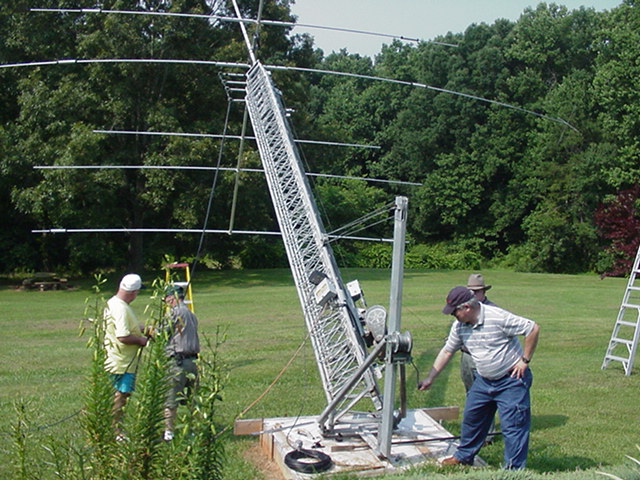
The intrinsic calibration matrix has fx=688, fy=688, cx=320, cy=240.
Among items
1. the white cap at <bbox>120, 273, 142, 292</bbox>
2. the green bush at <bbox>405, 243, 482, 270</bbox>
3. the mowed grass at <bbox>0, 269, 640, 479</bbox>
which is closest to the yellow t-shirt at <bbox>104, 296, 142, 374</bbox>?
the white cap at <bbox>120, 273, 142, 292</bbox>

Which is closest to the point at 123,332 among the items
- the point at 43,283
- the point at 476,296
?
the point at 476,296

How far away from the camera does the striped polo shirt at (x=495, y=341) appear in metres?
5.81

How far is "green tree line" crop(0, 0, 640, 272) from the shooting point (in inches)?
997

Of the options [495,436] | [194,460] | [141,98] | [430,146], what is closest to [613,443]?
[495,436]

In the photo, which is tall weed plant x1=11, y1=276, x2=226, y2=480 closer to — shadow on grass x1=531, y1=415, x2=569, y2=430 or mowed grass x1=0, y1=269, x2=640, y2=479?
mowed grass x1=0, y1=269, x2=640, y2=479

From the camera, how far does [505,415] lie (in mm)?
5758

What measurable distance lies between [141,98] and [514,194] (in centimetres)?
2618

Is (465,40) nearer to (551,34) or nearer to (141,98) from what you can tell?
(551,34)

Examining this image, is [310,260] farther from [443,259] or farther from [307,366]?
[443,259]

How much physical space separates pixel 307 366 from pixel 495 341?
6006mm

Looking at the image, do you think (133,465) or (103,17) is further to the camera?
(103,17)

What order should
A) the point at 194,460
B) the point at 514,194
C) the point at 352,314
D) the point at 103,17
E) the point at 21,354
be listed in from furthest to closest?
the point at 514,194
the point at 103,17
the point at 21,354
the point at 352,314
the point at 194,460

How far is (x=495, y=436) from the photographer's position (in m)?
7.62

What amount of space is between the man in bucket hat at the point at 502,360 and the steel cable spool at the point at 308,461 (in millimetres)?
1395
